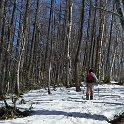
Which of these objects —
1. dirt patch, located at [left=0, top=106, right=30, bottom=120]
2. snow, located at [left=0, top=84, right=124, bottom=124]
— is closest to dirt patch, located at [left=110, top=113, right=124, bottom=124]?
snow, located at [left=0, top=84, right=124, bottom=124]

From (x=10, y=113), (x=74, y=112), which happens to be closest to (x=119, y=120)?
(x=74, y=112)

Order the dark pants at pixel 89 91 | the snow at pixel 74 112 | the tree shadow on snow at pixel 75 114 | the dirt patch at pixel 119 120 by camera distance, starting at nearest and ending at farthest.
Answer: the snow at pixel 74 112
the dirt patch at pixel 119 120
the tree shadow on snow at pixel 75 114
the dark pants at pixel 89 91

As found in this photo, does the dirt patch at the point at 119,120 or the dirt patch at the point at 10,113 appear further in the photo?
the dirt patch at the point at 10,113

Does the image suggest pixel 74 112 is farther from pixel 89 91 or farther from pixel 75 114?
pixel 89 91

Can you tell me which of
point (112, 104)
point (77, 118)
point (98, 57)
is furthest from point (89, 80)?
point (98, 57)

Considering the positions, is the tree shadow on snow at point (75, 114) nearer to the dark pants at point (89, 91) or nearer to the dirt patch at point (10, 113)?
the dirt patch at point (10, 113)

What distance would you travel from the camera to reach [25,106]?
16.1 meters

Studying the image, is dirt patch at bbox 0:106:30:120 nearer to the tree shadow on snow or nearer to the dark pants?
the tree shadow on snow

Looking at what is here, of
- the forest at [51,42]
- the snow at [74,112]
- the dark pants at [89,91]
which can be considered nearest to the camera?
the snow at [74,112]

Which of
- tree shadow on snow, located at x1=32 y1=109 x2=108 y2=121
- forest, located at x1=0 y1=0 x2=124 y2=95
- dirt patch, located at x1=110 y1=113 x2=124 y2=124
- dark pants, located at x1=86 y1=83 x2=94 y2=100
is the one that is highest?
forest, located at x1=0 y1=0 x2=124 y2=95

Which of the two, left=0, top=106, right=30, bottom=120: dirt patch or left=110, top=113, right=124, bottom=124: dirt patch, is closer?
left=110, top=113, right=124, bottom=124: dirt patch

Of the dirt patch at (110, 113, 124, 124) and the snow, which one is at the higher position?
the snow

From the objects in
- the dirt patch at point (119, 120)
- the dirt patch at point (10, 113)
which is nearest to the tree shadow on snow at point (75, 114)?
the dirt patch at point (119, 120)

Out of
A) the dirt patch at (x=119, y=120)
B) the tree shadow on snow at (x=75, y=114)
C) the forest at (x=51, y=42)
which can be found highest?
the forest at (x=51, y=42)
